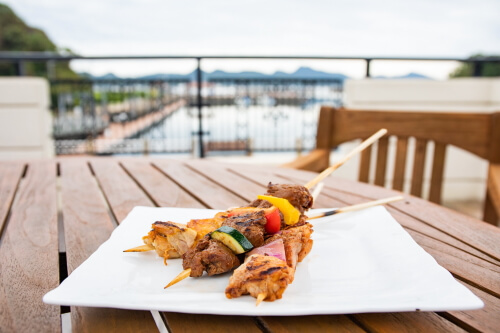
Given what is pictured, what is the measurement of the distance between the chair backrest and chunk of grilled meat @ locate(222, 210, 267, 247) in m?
1.18

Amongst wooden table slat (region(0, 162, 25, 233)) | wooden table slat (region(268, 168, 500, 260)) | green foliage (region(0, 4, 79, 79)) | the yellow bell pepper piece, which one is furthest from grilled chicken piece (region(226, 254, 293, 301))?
green foliage (region(0, 4, 79, 79))

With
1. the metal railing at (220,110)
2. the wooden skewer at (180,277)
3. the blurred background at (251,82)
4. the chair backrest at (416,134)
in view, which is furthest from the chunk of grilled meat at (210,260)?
the metal railing at (220,110)

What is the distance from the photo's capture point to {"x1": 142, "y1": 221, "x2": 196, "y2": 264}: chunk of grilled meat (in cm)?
63

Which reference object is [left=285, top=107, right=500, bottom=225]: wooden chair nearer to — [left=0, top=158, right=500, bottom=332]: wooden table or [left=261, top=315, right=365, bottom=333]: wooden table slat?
[left=0, top=158, right=500, bottom=332]: wooden table

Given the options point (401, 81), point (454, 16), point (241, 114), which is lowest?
point (241, 114)

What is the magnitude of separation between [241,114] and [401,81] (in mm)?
2711

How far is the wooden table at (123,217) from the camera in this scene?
0.50 meters

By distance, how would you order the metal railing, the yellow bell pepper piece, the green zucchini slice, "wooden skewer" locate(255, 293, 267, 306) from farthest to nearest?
the metal railing
the yellow bell pepper piece
the green zucchini slice
"wooden skewer" locate(255, 293, 267, 306)

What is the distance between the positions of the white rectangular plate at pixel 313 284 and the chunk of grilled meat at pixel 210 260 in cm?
1

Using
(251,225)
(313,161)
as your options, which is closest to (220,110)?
(313,161)

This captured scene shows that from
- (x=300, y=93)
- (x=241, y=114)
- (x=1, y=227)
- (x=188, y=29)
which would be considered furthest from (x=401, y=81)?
(x=188, y=29)

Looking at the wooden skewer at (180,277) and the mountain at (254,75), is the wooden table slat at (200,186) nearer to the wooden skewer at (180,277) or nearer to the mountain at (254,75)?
the wooden skewer at (180,277)

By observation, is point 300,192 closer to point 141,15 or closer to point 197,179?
point 197,179

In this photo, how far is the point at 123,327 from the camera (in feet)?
1.61
